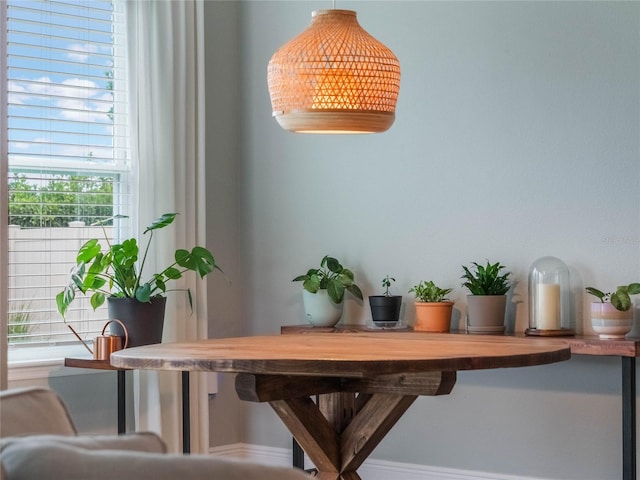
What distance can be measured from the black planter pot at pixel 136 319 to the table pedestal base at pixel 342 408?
→ 963mm

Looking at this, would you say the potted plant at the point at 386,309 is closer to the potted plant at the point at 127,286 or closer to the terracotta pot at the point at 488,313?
the terracotta pot at the point at 488,313

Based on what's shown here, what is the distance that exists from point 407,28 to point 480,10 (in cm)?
36

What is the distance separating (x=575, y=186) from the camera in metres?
4.03

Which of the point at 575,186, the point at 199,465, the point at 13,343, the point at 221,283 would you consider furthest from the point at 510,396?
the point at 199,465

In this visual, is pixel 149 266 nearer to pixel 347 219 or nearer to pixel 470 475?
pixel 347 219

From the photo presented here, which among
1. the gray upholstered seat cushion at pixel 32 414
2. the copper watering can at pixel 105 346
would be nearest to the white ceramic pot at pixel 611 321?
the copper watering can at pixel 105 346

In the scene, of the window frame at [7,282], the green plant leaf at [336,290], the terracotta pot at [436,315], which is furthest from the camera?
the green plant leaf at [336,290]

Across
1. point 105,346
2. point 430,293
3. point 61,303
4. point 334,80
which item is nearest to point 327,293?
point 430,293

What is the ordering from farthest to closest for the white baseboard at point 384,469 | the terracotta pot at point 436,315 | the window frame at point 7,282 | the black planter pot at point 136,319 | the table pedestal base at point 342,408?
the white baseboard at point 384,469 < the terracotta pot at point 436,315 < the black planter pot at point 136,319 < the window frame at point 7,282 < the table pedestal base at point 342,408

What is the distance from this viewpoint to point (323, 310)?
4.45 meters

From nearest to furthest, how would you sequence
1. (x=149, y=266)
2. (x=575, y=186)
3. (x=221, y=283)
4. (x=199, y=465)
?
1. (x=199, y=465)
2. (x=575, y=186)
3. (x=149, y=266)
4. (x=221, y=283)

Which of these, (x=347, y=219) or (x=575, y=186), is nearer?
(x=575, y=186)

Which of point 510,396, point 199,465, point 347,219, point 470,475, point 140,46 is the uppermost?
point 140,46

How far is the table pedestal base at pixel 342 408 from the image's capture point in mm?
3082
